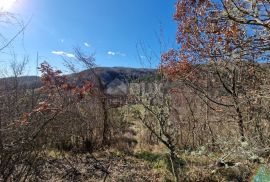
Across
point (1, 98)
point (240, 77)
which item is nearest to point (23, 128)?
point (1, 98)

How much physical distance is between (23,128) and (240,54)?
10.1 feet

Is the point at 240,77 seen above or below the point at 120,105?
above

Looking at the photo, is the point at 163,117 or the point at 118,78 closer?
the point at 163,117

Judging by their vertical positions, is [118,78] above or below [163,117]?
above

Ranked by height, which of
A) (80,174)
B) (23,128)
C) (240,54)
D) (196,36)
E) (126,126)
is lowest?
(80,174)

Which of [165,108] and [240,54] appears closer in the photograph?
[240,54]

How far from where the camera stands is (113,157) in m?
9.03

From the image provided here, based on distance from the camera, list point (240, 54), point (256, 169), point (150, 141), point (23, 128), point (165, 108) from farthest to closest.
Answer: point (150, 141), point (256, 169), point (165, 108), point (23, 128), point (240, 54)

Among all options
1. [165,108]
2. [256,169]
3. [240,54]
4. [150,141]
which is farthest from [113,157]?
[240,54]

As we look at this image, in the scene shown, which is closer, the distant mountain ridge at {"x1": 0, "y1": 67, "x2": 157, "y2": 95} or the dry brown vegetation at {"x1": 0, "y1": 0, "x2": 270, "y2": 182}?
the dry brown vegetation at {"x1": 0, "y1": 0, "x2": 270, "y2": 182}

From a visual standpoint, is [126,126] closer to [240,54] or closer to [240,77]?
[240,77]

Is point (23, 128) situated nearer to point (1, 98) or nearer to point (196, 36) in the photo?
point (1, 98)

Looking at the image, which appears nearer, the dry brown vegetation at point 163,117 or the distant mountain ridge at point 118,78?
the dry brown vegetation at point 163,117

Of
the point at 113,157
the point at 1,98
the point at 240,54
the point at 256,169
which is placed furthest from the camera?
the point at 113,157
